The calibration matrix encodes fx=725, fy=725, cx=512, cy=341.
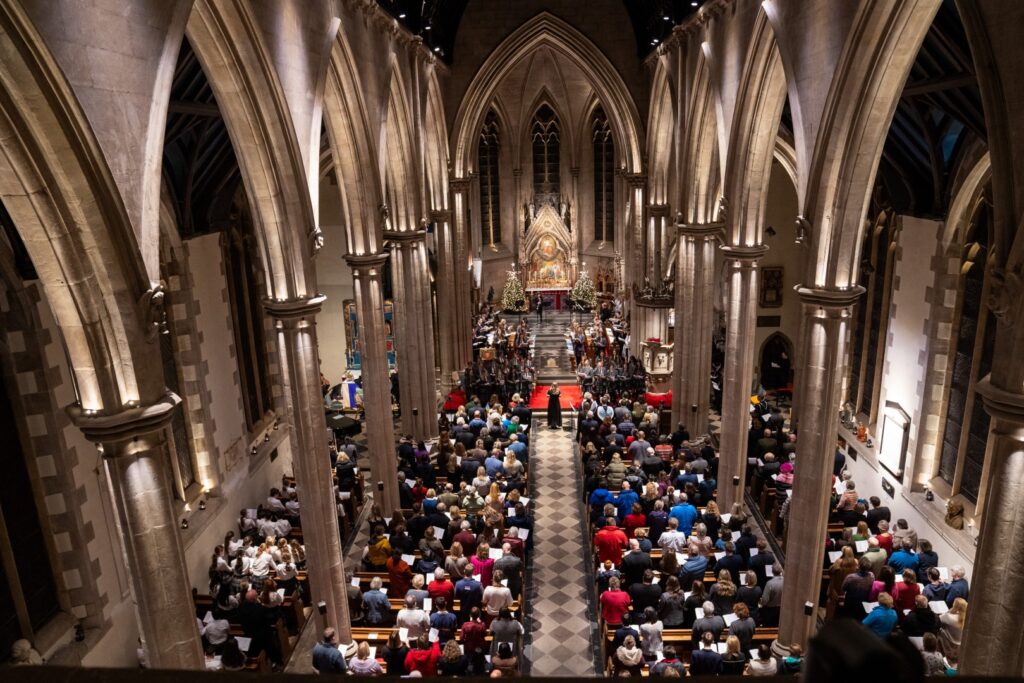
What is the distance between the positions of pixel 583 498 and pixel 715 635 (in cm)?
581

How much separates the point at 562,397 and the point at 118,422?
15.4 meters

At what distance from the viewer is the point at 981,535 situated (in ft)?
16.6

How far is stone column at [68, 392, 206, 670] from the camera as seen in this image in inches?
191

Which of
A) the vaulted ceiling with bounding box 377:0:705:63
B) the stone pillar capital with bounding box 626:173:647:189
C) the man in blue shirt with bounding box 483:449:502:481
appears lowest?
the man in blue shirt with bounding box 483:449:502:481

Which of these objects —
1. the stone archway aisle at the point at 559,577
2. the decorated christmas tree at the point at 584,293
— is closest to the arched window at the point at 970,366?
the stone archway aisle at the point at 559,577

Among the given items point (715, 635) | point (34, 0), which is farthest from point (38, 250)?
point (715, 635)

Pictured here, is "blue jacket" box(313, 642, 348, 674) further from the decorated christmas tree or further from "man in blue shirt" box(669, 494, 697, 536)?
the decorated christmas tree

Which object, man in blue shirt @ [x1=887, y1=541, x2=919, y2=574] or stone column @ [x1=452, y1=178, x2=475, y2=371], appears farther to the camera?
stone column @ [x1=452, y1=178, x2=475, y2=371]

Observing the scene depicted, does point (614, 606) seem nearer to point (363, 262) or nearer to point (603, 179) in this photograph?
point (363, 262)

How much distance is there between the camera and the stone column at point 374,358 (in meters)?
11.3

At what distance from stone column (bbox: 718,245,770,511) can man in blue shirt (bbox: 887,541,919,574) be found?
9.82ft

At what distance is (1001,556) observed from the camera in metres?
4.94

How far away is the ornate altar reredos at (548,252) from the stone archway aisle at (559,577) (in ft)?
48.2

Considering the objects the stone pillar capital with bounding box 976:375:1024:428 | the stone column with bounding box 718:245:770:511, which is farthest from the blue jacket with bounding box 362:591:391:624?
the stone pillar capital with bounding box 976:375:1024:428
